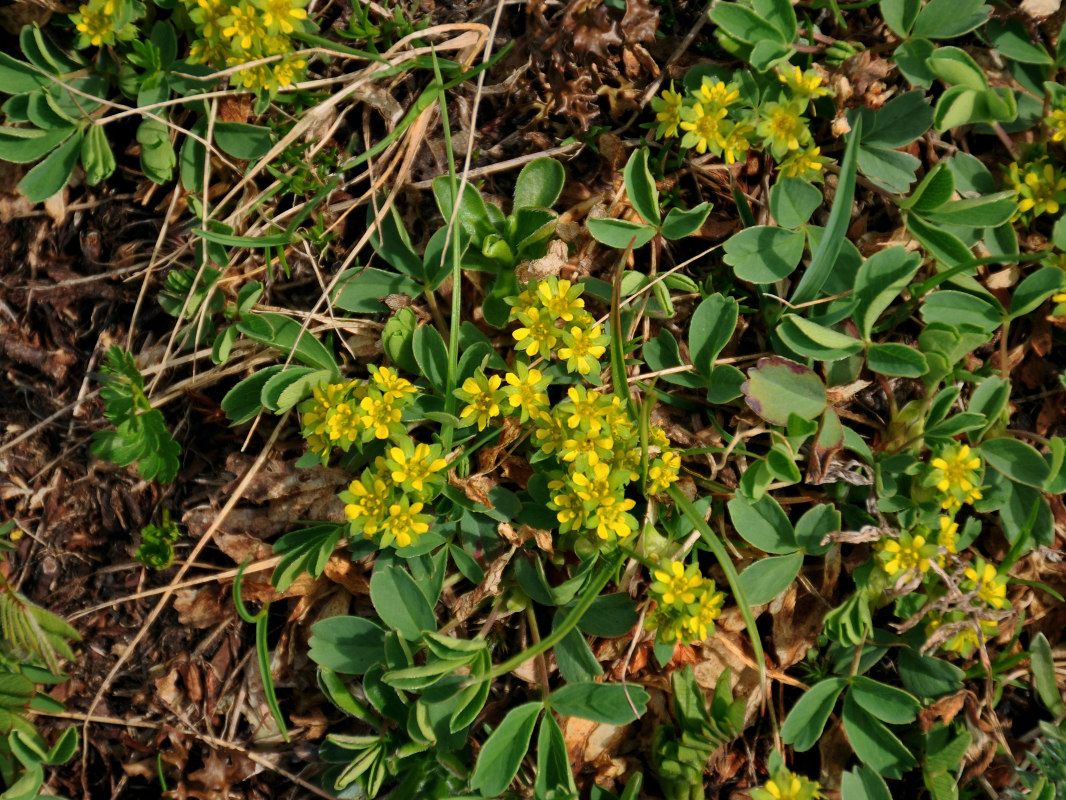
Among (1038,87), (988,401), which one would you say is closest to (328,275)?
(988,401)

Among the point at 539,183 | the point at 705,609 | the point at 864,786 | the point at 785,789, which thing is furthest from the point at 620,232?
the point at 864,786

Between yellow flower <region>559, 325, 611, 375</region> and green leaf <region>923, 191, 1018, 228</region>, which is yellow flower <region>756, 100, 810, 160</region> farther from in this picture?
yellow flower <region>559, 325, 611, 375</region>

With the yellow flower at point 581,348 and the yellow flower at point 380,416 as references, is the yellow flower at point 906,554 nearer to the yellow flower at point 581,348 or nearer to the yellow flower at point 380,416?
the yellow flower at point 581,348

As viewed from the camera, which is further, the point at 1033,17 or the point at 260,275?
the point at 260,275

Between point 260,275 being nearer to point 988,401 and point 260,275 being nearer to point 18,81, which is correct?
point 18,81

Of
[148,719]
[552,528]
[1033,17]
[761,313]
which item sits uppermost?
[1033,17]

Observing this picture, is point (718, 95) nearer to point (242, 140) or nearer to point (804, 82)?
point (804, 82)
